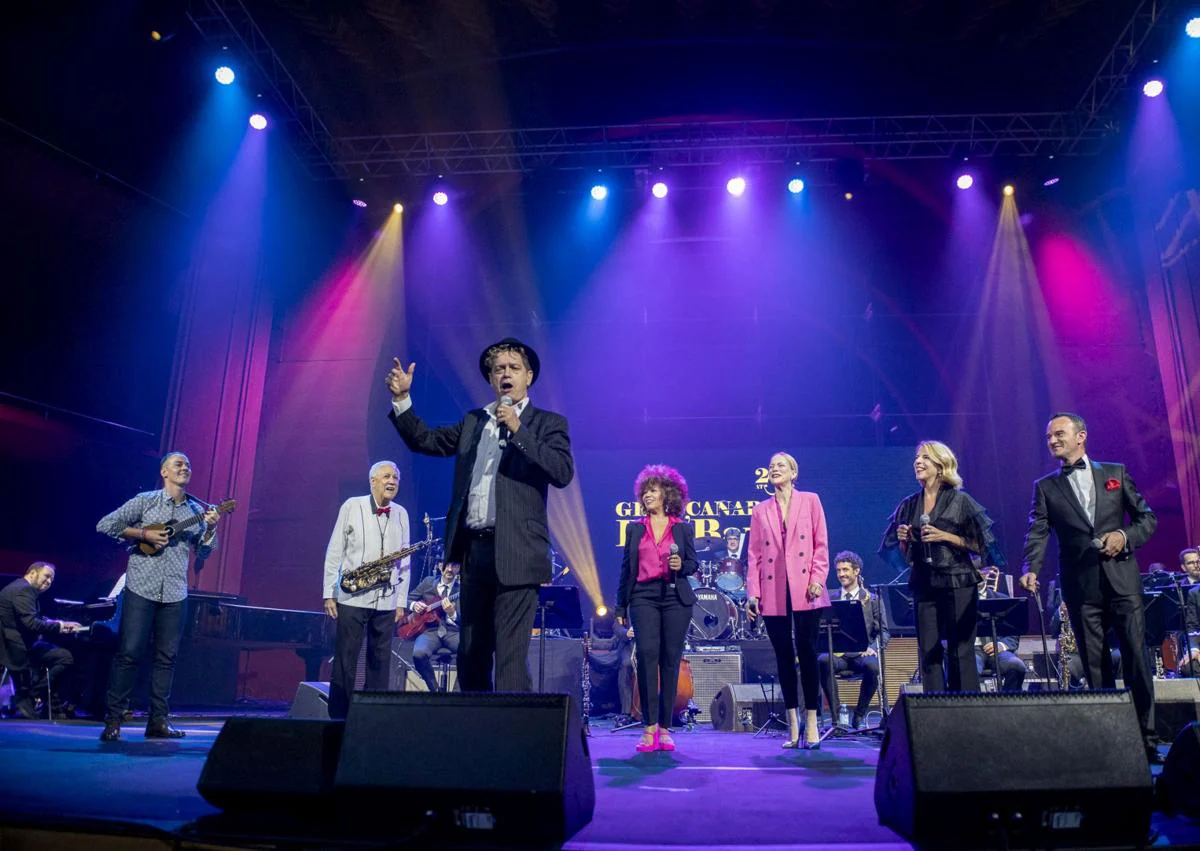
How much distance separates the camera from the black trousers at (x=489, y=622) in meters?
3.60

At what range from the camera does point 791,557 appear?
5.82 meters

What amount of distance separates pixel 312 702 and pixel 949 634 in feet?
17.0

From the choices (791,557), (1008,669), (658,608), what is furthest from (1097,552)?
(1008,669)

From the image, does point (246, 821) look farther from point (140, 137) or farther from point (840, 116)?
point (840, 116)

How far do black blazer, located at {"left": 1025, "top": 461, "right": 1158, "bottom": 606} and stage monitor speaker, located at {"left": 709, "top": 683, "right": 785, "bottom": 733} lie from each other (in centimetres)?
404

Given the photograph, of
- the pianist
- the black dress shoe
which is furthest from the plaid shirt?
the black dress shoe

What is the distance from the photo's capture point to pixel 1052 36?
11.2 meters

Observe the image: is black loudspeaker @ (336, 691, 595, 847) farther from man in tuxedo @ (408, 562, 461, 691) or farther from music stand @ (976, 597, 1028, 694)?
man in tuxedo @ (408, 562, 461, 691)

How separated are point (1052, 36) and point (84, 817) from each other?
43.4ft

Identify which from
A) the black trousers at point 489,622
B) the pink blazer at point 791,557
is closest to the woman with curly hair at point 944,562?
the pink blazer at point 791,557

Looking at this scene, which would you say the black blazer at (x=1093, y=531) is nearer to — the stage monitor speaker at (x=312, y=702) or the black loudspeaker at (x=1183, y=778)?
the black loudspeaker at (x=1183, y=778)

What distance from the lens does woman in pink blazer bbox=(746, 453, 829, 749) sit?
5.77m

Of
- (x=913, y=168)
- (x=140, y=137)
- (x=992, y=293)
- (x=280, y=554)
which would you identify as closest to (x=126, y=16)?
(x=140, y=137)

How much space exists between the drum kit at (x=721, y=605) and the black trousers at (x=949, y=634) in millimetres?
5636
